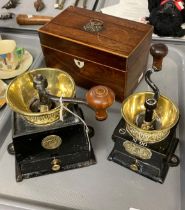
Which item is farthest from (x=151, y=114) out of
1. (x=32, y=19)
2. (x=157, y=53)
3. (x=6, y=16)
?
(x=6, y=16)

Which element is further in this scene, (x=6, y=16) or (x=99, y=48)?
(x=6, y=16)

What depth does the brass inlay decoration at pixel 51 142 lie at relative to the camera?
562 mm

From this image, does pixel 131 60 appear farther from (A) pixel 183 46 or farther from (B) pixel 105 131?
(A) pixel 183 46

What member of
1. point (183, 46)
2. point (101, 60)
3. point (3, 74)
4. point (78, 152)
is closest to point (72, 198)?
point (78, 152)

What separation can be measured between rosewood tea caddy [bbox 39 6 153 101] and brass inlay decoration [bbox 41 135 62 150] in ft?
0.69

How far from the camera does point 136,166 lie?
0.59 meters

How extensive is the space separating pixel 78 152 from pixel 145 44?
1.02 feet

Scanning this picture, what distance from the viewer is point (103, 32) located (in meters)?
0.70

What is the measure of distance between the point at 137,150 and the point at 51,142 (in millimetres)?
171

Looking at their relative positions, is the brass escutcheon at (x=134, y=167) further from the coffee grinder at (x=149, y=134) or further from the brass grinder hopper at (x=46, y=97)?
the brass grinder hopper at (x=46, y=97)

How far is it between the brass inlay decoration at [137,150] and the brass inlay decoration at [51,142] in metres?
0.13

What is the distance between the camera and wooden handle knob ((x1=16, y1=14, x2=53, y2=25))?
3.19 ft

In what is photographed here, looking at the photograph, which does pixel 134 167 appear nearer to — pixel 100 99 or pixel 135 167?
pixel 135 167

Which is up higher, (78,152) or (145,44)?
(145,44)
